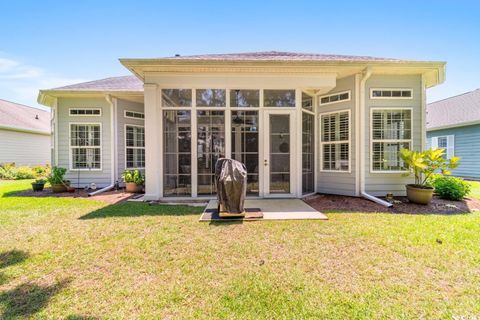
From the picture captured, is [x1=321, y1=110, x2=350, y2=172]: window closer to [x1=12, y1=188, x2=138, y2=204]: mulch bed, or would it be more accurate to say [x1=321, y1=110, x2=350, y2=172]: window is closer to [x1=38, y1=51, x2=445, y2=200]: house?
[x1=38, y1=51, x2=445, y2=200]: house

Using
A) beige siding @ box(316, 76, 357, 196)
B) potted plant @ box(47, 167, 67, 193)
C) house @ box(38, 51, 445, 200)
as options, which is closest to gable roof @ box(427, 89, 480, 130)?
house @ box(38, 51, 445, 200)

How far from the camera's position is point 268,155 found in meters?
6.02

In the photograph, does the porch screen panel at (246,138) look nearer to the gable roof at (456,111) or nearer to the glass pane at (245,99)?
the glass pane at (245,99)

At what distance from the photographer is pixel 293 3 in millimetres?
7082

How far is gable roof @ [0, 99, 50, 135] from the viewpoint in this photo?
12909 millimetres

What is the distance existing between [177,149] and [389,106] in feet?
19.9

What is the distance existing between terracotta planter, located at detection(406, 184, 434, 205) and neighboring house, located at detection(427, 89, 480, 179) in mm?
7867

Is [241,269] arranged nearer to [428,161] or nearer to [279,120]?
[279,120]

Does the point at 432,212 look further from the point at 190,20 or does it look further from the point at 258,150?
the point at 190,20

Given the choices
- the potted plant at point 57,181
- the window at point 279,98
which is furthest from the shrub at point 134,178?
the window at point 279,98

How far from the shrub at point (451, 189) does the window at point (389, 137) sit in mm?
1089

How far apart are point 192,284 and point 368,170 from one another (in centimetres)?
589

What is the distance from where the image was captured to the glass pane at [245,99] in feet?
19.5

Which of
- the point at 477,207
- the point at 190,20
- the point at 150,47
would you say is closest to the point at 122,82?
the point at 150,47
